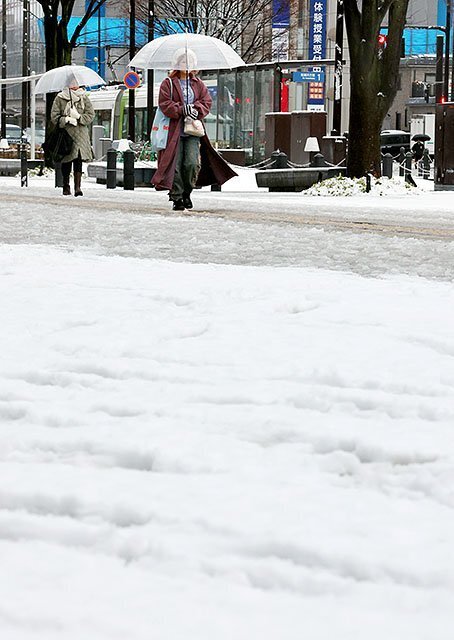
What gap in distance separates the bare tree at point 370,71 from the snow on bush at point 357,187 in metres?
0.76

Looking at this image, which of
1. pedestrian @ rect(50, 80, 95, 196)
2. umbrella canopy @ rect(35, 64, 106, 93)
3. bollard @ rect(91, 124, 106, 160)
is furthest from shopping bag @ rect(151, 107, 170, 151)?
bollard @ rect(91, 124, 106, 160)

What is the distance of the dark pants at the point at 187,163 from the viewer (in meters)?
14.0

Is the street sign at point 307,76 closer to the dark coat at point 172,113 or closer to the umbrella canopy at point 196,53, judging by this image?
the umbrella canopy at point 196,53

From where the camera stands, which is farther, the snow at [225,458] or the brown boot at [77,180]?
the brown boot at [77,180]

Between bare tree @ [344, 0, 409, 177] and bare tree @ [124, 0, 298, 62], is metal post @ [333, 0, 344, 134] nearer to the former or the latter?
bare tree @ [344, 0, 409, 177]

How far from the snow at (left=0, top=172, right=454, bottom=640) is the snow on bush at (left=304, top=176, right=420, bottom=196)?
48.7 ft

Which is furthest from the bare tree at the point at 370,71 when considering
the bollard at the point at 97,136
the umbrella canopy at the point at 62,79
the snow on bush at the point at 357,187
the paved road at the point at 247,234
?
the bollard at the point at 97,136

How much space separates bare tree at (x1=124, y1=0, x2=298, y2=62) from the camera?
46906 mm

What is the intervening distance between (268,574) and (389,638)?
12.9 inches

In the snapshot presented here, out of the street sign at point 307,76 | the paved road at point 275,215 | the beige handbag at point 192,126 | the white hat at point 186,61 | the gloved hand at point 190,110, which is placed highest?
the street sign at point 307,76

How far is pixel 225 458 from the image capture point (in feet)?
9.93

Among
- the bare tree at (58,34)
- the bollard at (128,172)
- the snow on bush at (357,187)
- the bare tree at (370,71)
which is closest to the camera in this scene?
the snow on bush at (357,187)

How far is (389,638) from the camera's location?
199 cm

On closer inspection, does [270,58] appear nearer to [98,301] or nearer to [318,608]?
[98,301]
